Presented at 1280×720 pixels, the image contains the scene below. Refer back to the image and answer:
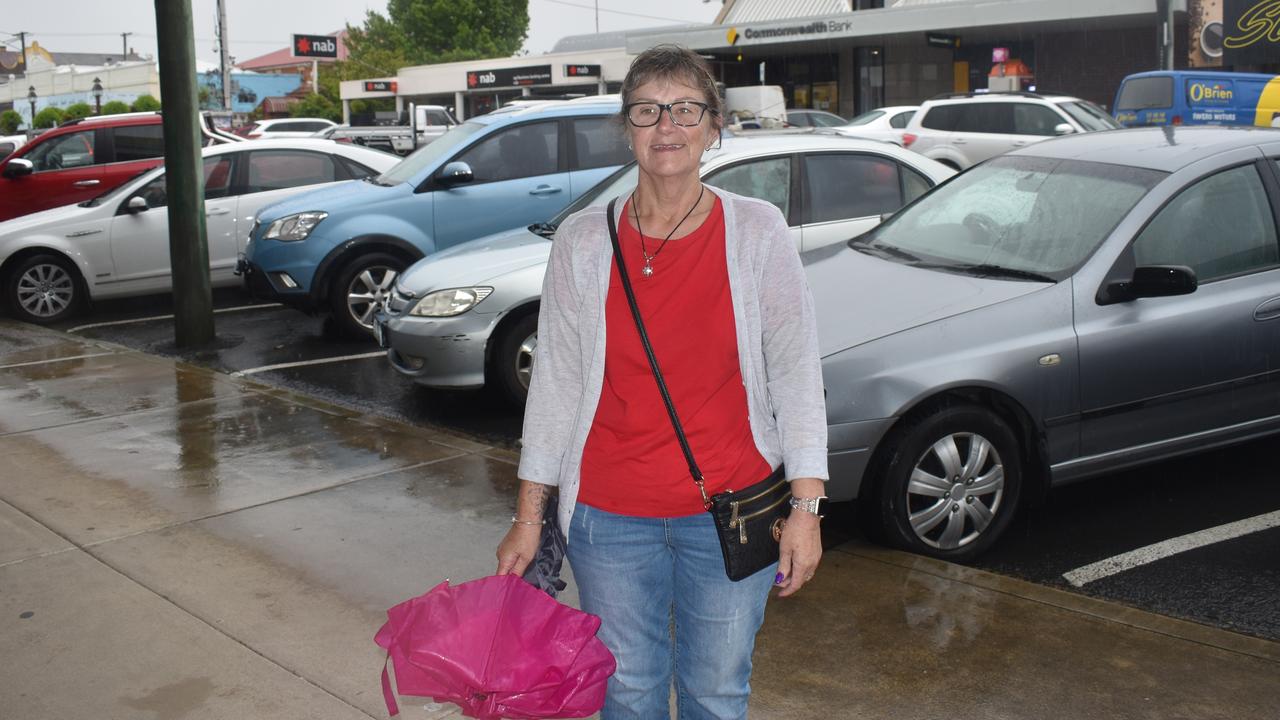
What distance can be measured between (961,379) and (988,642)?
110 cm

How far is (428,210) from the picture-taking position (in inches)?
376

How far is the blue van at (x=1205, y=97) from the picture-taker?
66.9 ft

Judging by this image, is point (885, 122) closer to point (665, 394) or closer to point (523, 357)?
point (523, 357)

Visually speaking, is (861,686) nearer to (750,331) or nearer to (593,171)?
Result: (750,331)

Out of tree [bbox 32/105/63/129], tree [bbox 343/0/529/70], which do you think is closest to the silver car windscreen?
tree [bbox 32/105/63/129]

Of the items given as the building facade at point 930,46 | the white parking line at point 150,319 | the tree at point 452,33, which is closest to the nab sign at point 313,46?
the tree at point 452,33

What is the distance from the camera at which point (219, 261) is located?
11.4m

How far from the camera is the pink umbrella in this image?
2338 millimetres

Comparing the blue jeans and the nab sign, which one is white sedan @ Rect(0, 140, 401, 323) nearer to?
the blue jeans

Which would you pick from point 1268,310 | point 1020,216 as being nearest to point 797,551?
point 1020,216

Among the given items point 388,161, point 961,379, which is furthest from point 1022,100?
point 961,379

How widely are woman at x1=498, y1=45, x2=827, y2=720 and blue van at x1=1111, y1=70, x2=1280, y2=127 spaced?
19511mm

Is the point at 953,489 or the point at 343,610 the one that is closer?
the point at 343,610

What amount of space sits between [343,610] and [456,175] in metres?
5.40
